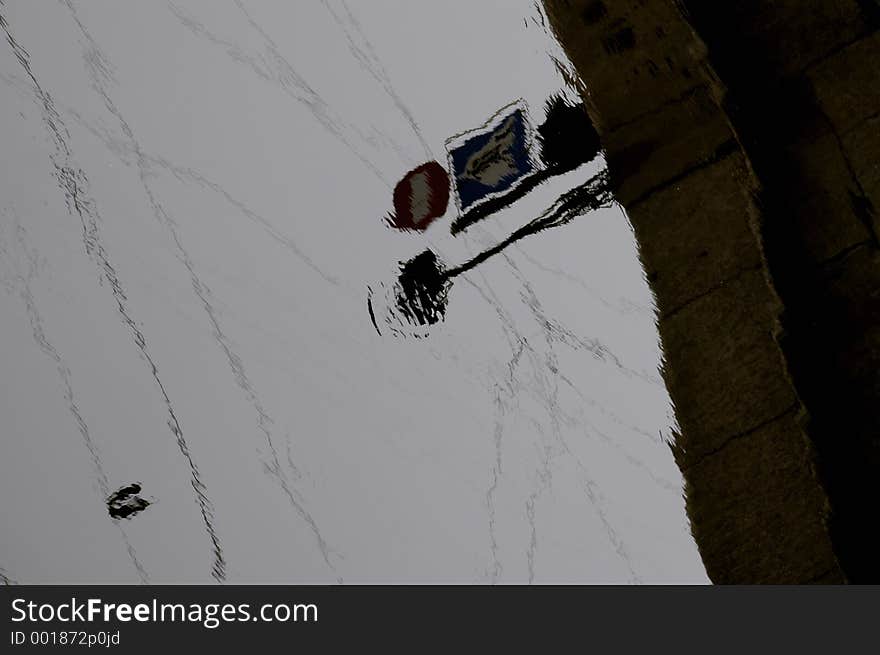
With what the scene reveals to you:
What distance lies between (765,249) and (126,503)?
521 mm

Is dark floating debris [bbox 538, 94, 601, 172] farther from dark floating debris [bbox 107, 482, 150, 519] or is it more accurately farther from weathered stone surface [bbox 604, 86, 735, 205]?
dark floating debris [bbox 107, 482, 150, 519]

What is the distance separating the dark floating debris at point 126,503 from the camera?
69cm

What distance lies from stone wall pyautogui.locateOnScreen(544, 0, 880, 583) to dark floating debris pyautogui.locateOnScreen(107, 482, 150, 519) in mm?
438

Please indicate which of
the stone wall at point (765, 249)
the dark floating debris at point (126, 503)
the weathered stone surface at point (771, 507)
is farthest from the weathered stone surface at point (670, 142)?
the dark floating debris at point (126, 503)

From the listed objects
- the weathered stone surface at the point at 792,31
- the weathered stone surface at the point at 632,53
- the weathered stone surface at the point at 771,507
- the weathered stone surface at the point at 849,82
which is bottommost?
the weathered stone surface at the point at 771,507

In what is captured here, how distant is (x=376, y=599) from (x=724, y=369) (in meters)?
0.31

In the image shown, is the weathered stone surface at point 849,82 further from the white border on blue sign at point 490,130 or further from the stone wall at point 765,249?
the white border on blue sign at point 490,130

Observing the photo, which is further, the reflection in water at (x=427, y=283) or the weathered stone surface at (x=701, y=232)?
the reflection in water at (x=427, y=283)

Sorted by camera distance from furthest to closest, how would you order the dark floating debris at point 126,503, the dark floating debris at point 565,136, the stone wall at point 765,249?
the dark floating debris at point 126,503 < the dark floating debris at point 565,136 < the stone wall at point 765,249

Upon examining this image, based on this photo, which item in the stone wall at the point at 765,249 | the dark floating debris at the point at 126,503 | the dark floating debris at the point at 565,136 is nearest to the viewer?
the stone wall at the point at 765,249

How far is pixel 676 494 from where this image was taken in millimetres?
557

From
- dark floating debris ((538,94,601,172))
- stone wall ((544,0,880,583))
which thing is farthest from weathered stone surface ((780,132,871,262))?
dark floating debris ((538,94,601,172))

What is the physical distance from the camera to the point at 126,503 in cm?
69

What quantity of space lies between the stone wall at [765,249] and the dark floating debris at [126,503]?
44 centimetres
